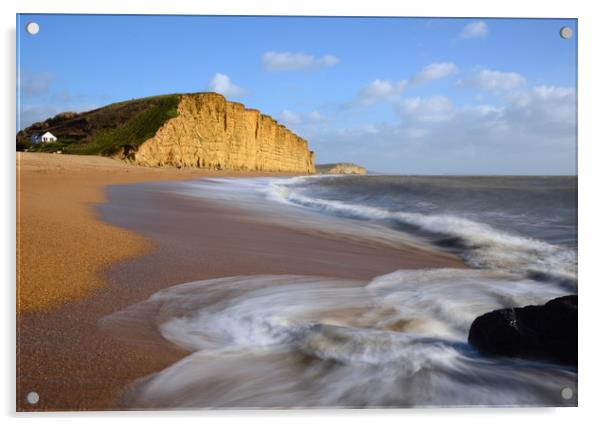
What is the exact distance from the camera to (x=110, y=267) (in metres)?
2.92

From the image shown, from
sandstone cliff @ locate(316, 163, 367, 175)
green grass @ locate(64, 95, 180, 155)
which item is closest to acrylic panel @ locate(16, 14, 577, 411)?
sandstone cliff @ locate(316, 163, 367, 175)

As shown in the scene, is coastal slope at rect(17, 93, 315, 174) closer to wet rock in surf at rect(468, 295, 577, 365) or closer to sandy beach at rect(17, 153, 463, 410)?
sandy beach at rect(17, 153, 463, 410)

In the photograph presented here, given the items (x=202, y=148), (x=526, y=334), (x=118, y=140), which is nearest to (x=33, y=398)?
(x=526, y=334)

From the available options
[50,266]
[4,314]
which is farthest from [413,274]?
[4,314]

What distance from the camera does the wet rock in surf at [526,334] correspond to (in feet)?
7.27

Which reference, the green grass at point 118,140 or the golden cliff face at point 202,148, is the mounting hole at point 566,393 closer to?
the golden cliff face at point 202,148

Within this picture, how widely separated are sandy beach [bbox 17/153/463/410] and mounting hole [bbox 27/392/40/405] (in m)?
0.03

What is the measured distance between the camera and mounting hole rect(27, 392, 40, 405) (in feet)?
7.15

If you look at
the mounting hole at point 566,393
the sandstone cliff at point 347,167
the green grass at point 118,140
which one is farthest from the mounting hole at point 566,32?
the green grass at point 118,140

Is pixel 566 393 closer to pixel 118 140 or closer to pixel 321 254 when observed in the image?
pixel 321 254

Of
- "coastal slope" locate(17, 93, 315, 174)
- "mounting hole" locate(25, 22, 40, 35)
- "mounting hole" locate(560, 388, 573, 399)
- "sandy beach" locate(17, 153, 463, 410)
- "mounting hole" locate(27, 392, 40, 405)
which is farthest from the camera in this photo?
"coastal slope" locate(17, 93, 315, 174)

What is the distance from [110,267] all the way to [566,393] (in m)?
2.83

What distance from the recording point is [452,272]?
10.5ft

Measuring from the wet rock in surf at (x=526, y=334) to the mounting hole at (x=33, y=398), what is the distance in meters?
2.22
